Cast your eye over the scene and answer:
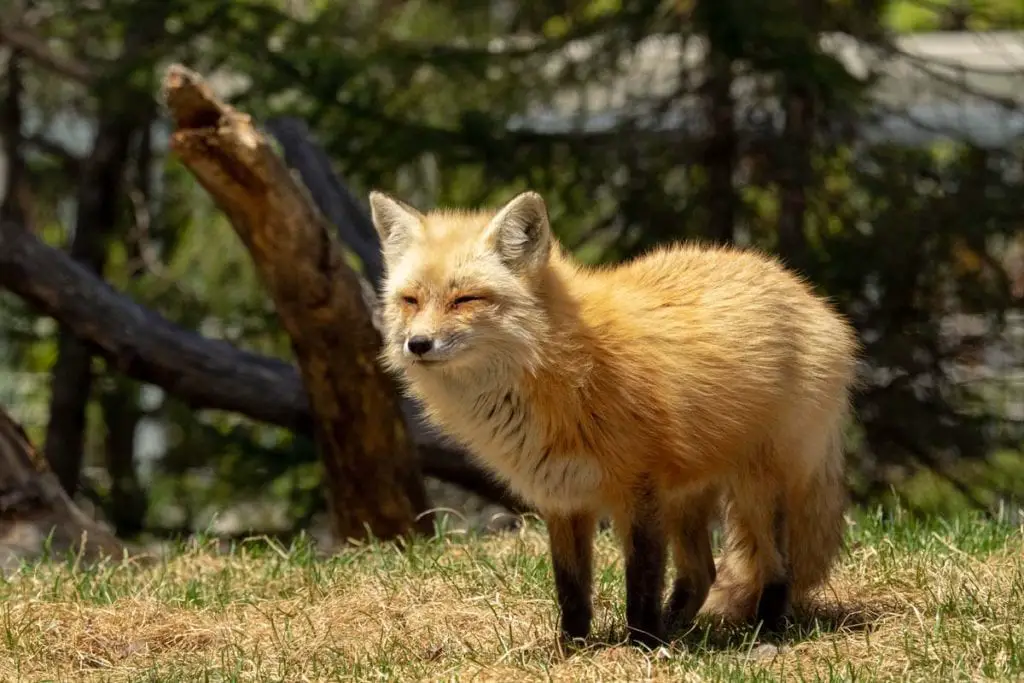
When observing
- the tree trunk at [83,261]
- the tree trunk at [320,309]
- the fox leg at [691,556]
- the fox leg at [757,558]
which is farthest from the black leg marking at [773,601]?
the tree trunk at [83,261]

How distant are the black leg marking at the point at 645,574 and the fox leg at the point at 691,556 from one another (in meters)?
0.74

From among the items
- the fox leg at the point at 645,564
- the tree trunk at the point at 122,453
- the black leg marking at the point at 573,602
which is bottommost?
the tree trunk at the point at 122,453

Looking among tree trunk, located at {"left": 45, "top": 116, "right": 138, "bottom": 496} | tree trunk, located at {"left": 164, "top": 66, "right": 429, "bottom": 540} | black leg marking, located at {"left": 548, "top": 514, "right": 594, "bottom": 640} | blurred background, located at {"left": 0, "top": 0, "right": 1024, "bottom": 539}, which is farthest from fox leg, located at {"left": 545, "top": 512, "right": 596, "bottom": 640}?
tree trunk, located at {"left": 45, "top": 116, "right": 138, "bottom": 496}

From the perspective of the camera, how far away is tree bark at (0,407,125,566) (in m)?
6.68

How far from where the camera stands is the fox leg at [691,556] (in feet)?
17.5

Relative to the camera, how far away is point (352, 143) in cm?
992

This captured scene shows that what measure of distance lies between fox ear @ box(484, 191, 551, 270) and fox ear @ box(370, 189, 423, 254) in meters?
0.33

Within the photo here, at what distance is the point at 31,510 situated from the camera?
6793 millimetres

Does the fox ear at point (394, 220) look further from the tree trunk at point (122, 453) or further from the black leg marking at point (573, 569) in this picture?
the tree trunk at point (122, 453)

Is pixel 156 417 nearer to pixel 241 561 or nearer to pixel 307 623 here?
pixel 241 561

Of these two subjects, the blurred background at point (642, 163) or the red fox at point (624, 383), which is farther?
the blurred background at point (642, 163)

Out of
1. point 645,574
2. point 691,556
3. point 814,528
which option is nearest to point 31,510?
point 691,556

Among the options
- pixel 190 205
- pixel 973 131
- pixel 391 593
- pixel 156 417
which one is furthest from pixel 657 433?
pixel 190 205

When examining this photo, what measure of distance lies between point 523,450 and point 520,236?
719 millimetres
